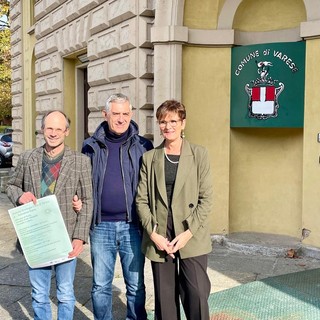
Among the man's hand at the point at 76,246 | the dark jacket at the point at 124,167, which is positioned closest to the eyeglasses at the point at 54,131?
the dark jacket at the point at 124,167

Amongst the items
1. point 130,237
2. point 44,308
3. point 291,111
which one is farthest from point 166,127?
point 291,111

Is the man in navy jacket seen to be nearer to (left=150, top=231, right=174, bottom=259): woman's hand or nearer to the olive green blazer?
the olive green blazer

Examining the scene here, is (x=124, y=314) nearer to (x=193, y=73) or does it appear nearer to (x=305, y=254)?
(x=305, y=254)

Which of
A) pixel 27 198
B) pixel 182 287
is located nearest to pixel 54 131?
pixel 27 198

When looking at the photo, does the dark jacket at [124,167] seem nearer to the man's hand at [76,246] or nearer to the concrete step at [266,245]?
the man's hand at [76,246]

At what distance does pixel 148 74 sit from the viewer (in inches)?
288

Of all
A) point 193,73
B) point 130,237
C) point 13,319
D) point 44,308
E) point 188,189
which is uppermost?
point 193,73

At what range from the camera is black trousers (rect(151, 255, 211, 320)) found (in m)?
3.33

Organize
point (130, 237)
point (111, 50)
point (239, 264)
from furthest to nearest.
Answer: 1. point (111, 50)
2. point (239, 264)
3. point (130, 237)

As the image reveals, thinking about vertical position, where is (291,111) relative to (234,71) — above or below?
below

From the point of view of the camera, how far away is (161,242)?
3287 millimetres

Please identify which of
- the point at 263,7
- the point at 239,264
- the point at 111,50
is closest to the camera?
A: the point at 239,264

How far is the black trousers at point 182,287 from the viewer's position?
333 cm

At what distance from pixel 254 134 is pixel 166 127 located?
407 centimetres
